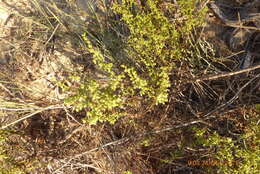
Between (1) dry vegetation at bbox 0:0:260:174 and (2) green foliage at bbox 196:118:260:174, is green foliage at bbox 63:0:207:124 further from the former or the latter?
(2) green foliage at bbox 196:118:260:174

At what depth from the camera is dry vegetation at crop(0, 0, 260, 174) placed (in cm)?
205

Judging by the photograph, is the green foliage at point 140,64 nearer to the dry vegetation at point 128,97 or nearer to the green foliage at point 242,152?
the dry vegetation at point 128,97

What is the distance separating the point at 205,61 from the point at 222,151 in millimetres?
879

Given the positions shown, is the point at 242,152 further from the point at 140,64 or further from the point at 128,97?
the point at 140,64

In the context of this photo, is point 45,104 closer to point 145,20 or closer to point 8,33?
point 8,33

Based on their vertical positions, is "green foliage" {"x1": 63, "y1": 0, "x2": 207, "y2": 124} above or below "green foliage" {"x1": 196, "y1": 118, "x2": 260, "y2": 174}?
above

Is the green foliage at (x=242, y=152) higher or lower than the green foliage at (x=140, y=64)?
lower

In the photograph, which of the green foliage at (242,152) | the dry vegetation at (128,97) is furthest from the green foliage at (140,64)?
the green foliage at (242,152)

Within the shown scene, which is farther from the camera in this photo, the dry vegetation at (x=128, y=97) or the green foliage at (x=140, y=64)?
the dry vegetation at (x=128, y=97)

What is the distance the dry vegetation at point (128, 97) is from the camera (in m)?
2.05

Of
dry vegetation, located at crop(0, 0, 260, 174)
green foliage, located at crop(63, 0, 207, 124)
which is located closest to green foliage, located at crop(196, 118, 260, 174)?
dry vegetation, located at crop(0, 0, 260, 174)

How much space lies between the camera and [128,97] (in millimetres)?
2018

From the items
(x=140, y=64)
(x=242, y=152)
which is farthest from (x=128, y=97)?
(x=242, y=152)

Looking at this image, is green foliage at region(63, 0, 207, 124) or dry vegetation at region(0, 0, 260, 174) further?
dry vegetation at region(0, 0, 260, 174)
